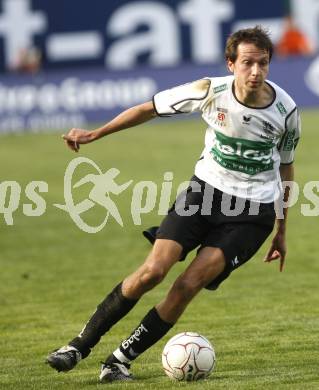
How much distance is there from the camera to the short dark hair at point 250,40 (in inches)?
295

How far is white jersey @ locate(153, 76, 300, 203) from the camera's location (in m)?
7.63

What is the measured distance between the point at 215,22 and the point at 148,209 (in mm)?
15677

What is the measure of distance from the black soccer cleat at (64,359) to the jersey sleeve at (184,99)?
1.73 metres

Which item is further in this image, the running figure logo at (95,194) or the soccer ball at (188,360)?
the running figure logo at (95,194)

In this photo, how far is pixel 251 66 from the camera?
747cm

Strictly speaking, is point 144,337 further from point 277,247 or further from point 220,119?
point 220,119

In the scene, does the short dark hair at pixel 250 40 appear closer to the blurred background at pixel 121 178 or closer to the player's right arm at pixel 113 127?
the player's right arm at pixel 113 127

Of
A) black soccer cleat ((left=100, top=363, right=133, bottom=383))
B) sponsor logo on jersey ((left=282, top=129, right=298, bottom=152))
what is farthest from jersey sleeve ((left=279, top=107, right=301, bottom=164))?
black soccer cleat ((left=100, top=363, right=133, bottom=383))

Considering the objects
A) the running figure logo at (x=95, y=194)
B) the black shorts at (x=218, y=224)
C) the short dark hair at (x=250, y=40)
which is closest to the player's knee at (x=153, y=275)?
the black shorts at (x=218, y=224)

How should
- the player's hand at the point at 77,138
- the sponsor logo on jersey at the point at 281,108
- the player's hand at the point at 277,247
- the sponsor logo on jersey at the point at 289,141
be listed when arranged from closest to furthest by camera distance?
1. the player's hand at the point at 77,138
2. the sponsor logo on jersey at the point at 281,108
3. the sponsor logo on jersey at the point at 289,141
4. the player's hand at the point at 277,247

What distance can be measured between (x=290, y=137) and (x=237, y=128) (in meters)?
0.43

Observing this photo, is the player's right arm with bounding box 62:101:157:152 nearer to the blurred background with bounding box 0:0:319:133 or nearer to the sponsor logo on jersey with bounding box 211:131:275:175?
the sponsor logo on jersey with bounding box 211:131:275:175

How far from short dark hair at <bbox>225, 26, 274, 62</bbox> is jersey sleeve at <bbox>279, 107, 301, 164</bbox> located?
0.47m

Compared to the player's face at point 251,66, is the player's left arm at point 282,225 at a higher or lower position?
lower
